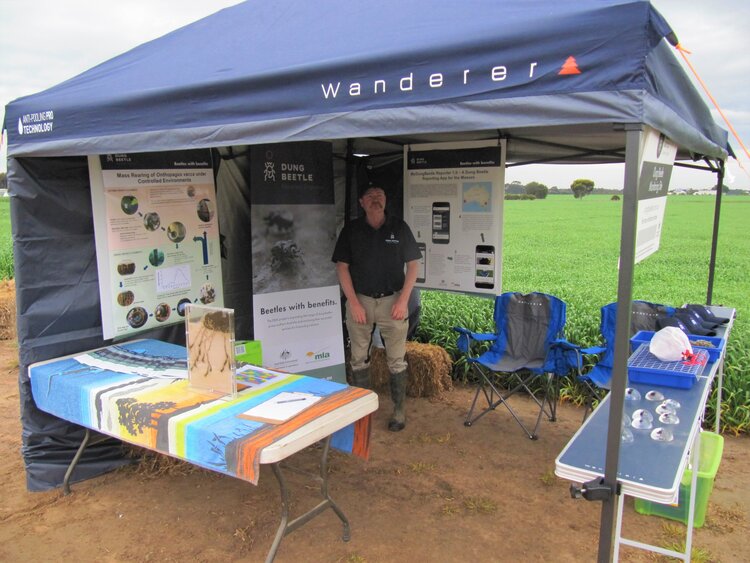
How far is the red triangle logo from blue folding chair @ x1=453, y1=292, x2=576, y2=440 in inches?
105

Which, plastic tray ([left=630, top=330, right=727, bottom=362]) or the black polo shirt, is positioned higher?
the black polo shirt

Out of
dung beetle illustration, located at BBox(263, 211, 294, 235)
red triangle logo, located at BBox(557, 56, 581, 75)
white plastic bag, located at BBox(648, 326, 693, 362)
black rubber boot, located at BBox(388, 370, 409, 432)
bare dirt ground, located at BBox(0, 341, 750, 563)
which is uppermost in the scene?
red triangle logo, located at BBox(557, 56, 581, 75)

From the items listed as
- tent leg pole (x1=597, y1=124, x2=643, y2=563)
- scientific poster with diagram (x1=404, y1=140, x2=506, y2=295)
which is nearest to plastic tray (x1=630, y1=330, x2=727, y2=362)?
scientific poster with diagram (x1=404, y1=140, x2=506, y2=295)

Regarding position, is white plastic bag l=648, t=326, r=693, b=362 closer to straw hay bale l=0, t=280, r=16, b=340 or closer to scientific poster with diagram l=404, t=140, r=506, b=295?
scientific poster with diagram l=404, t=140, r=506, b=295

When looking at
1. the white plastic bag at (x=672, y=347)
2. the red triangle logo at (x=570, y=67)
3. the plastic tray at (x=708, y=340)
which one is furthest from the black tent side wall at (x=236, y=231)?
the red triangle logo at (x=570, y=67)

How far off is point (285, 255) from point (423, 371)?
155 centimetres

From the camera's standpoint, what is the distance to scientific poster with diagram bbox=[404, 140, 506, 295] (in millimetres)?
4152

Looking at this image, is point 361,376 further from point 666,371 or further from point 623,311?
point 623,311

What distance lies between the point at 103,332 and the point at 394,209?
102 inches

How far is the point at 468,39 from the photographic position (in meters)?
1.86

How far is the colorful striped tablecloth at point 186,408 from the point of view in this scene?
86.2 inches

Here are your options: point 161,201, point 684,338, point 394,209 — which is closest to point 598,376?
point 684,338

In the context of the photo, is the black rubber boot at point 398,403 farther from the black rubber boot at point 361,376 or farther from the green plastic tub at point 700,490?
the green plastic tub at point 700,490

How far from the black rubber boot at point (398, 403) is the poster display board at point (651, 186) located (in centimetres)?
225
